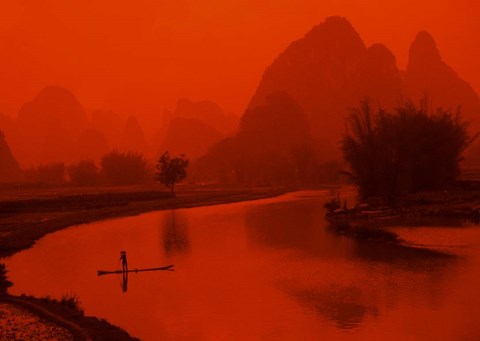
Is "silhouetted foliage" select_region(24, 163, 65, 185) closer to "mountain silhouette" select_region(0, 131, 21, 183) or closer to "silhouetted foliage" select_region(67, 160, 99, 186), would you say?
"silhouetted foliage" select_region(67, 160, 99, 186)

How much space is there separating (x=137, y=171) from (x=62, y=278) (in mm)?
95394

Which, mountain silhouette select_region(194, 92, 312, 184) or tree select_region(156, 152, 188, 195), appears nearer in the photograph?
tree select_region(156, 152, 188, 195)

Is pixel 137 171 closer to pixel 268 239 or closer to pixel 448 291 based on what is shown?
pixel 268 239

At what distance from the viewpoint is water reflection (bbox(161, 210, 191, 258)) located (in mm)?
29520

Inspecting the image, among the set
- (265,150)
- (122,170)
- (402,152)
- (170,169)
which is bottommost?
(402,152)

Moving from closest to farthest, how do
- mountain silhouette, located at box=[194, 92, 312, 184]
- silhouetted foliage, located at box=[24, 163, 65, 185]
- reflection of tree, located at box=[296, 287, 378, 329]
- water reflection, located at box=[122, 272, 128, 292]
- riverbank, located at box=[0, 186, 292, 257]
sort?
reflection of tree, located at box=[296, 287, 378, 329]
water reflection, located at box=[122, 272, 128, 292]
riverbank, located at box=[0, 186, 292, 257]
mountain silhouette, located at box=[194, 92, 312, 184]
silhouetted foliage, located at box=[24, 163, 65, 185]

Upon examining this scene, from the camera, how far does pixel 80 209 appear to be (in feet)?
177

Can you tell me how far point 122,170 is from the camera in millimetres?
114250

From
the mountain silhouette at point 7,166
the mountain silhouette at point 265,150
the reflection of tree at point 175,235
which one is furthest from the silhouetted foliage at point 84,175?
the reflection of tree at point 175,235

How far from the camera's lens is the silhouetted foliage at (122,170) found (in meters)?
114

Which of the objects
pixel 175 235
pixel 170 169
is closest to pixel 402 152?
pixel 175 235

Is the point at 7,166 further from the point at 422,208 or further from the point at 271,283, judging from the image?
the point at 271,283

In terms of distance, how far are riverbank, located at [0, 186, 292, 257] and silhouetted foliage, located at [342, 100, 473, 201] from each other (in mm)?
20313

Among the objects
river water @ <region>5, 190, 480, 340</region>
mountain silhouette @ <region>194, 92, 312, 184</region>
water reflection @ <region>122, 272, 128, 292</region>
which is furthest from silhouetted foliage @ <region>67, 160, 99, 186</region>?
water reflection @ <region>122, 272, 128, 292</region>
